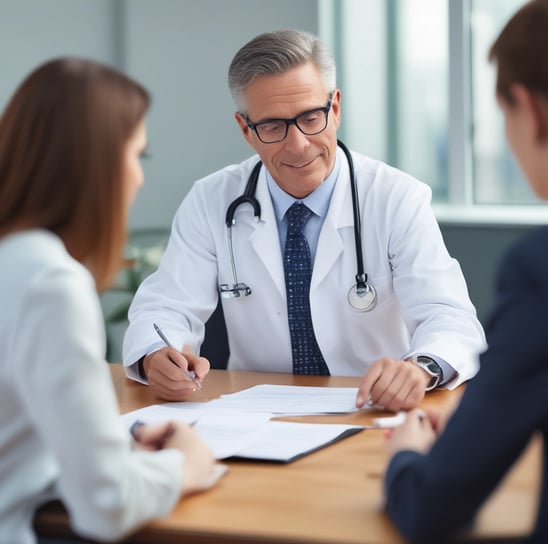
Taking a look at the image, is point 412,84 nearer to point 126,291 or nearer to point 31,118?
point 126,291

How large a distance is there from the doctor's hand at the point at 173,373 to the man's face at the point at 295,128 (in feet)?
1.91

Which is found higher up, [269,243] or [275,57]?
[275,57]

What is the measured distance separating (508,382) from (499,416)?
4cm

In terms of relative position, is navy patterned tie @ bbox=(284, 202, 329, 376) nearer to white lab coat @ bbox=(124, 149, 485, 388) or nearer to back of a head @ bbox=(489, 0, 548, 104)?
white lab coat @ bbox=(124, 149, 485, 388)

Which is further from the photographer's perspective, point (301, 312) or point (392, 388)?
point (301, 312)

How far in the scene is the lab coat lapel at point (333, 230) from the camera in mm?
2379

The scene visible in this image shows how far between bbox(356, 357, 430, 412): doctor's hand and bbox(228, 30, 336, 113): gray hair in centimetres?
85

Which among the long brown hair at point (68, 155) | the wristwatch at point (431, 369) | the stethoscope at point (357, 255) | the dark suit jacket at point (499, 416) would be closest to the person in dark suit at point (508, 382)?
the dark suit jacket at point (499, 416)

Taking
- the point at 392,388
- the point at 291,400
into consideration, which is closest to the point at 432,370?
the point at 392,388

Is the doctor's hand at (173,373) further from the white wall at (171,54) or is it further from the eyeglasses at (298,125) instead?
the white wall at (171,54)

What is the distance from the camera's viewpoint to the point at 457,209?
14.1ft

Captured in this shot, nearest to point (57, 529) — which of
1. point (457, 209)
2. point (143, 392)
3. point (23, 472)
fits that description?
point (23, 472)

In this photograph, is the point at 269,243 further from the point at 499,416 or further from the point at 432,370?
the point at 499,416

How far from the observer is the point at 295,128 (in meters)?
2.35
